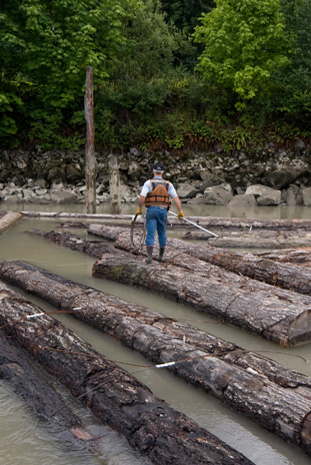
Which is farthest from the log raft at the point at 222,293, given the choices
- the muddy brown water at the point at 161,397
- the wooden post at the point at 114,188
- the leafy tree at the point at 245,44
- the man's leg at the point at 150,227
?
the leafy tree at the point at 245,44

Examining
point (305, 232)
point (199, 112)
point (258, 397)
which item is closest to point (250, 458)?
point (258, 397)

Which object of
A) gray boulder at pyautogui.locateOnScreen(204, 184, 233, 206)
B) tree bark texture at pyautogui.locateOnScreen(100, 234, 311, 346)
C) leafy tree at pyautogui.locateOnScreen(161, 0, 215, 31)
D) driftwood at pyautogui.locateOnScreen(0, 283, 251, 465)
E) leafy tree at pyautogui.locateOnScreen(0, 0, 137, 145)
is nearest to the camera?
driftwood at pyautogui.locateOnScreen(0, 283, 251, 465)

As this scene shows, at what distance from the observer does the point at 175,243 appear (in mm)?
10438

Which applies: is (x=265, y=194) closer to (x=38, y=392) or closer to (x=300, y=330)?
(x=300, y=330)

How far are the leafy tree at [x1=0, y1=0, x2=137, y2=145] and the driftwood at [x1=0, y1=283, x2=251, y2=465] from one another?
671 inches

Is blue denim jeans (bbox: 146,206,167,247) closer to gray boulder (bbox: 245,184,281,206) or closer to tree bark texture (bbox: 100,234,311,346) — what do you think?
tree bark texture (bbox: 100,234,311,346)

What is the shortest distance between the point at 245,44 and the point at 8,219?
15.0 metres

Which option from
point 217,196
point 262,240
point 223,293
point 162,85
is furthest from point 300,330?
point 162,85

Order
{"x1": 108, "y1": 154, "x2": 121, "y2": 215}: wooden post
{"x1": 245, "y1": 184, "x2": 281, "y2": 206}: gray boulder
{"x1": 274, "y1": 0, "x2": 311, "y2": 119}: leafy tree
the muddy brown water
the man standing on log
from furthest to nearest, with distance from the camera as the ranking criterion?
{"x1": 274, "y1": 0, "x2": 311, "y2": 119}: leafy tree < {"x1": 245, "y1": 184, "x2": 281, "y2": 206}: gray boulder < {"x1": 108, "y1": 154, "x2": 121, "y2": 215}: wooden post < the man standing on log < the muddy brown water

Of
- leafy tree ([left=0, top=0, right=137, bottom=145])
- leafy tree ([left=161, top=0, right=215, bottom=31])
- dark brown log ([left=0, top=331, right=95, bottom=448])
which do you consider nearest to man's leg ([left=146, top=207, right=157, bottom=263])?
dark brown log ([left=0, top=331, right=95, bottom=448])

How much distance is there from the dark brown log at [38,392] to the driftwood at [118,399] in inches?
6.5

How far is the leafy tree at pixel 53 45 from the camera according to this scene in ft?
67.0

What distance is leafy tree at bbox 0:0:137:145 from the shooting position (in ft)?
67.0

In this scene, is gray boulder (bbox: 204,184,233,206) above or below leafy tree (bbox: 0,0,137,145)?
below
